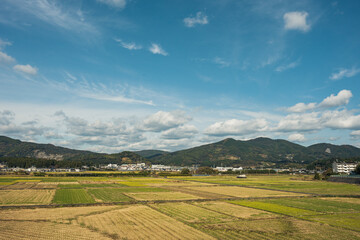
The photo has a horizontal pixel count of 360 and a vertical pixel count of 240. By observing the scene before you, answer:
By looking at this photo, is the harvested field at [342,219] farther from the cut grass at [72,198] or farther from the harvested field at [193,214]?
the cut grass at [72,198]

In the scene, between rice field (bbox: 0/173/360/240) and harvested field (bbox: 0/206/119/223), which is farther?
harvested field (bbox: 0/206/119/223)

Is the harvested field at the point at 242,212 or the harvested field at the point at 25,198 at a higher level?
the harvested field at the point at 25,198

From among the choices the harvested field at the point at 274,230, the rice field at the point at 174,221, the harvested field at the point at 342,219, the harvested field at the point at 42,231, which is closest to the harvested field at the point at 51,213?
the rice field at the point at 174,221

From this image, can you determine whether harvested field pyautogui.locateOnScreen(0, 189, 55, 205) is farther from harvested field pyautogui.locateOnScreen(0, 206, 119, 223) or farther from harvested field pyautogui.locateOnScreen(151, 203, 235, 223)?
harvested field pyautogui.locateOnScreen(151, 203, 235, 223)

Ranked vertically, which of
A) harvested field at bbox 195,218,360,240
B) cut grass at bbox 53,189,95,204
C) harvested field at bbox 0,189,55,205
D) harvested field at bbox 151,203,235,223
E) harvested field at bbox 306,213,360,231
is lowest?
harvested field at bbox 306,213,360,231

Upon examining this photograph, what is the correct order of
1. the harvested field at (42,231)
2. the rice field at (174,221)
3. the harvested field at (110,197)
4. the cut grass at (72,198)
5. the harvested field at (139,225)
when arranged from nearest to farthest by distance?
the harvested field at (42,231), the harvested field at (139,225), the rice field at (174,221), the cut grass at (72,198), the harvested field at (110,197)

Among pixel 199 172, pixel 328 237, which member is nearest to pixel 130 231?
pixel 328 237

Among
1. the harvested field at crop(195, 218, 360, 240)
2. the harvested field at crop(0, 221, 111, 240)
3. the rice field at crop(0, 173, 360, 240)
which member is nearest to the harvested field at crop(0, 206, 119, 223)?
the rice field at crop(0, 173, 360, 240)
